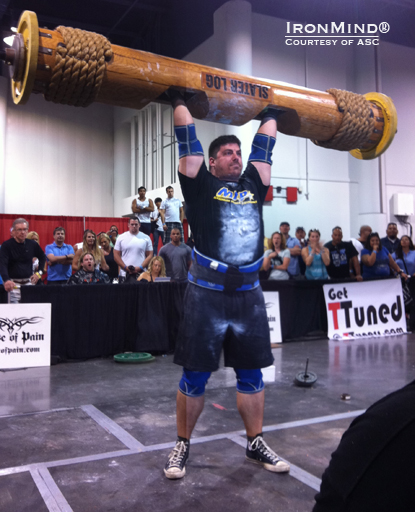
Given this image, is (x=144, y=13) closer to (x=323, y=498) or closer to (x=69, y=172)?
(x=69, y=172)

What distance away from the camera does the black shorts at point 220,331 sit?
2.37m

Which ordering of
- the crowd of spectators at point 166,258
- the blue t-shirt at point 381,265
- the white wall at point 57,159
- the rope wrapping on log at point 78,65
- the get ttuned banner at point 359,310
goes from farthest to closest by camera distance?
the white wall at point 57,159, the blue t-shirt at point 381,265, the get ttuned banner at point 359,310, the crowd of spectators at point 166,258, the rope wrapping on log at point 78,65

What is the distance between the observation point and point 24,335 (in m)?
5.29

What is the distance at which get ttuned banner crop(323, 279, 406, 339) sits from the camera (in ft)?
23.8

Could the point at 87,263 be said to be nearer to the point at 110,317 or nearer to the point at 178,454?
the point at 110,317

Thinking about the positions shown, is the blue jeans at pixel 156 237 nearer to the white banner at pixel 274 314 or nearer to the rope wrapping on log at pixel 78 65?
the white banner at pixel 274 314

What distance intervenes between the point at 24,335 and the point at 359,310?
15.9 ft

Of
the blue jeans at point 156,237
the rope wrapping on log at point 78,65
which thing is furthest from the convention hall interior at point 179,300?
the blue jeans at point 156,237

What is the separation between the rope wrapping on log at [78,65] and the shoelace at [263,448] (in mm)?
1899

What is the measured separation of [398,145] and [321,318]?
6.24m

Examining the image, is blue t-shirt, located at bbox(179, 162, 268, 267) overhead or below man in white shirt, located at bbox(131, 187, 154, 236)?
below

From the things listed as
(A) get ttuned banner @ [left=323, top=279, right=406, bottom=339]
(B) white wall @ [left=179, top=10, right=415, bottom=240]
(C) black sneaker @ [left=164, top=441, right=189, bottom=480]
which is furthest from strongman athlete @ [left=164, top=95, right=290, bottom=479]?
(B) white wall @ [left=179, top=10, right=415, bottom=240]

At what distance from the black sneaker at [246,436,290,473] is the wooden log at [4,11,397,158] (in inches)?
63.8

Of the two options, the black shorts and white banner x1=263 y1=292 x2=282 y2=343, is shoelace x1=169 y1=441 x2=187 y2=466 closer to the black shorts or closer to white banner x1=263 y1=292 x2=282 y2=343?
the black shorts
